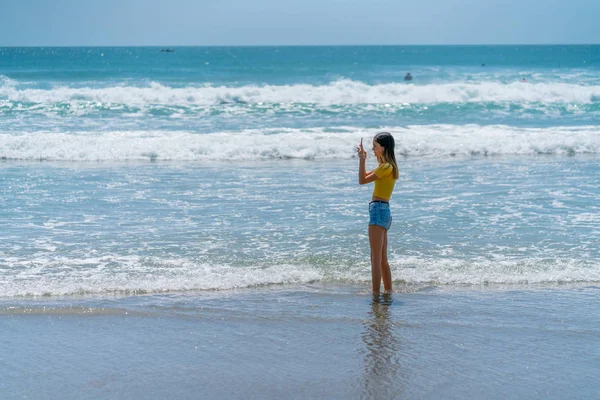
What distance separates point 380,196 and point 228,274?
1967 mm

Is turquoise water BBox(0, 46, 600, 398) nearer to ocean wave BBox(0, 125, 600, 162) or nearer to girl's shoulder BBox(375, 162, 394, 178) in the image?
ocean wave BBox(0, 125, 600, 162)

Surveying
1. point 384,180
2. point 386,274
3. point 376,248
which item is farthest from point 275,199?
point 384,180

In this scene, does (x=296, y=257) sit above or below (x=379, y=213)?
below

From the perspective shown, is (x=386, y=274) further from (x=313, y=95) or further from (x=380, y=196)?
(x=313, y=95)

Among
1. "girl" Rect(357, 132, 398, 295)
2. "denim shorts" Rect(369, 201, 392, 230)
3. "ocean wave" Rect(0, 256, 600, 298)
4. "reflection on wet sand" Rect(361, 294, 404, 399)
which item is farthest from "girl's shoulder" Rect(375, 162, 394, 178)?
"ocean wave" Rect(0, 256, 600, 298)

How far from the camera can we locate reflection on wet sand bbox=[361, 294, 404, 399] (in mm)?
5082

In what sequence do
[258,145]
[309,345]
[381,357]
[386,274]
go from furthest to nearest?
1. [258,145]
2. [386,274]
3. [309,345]
4. [381,357]

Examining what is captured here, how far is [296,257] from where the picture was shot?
28.7 feet

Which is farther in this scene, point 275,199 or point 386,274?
point 275,199

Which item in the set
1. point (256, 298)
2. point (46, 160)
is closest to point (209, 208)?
point (256, 298)

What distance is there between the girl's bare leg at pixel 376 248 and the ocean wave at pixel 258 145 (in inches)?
443

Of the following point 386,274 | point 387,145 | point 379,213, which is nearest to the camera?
point 387,145

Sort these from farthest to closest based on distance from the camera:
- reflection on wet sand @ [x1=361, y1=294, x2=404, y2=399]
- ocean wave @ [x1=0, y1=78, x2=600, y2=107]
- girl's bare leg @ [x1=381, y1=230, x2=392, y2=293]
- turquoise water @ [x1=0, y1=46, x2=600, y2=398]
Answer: ocean wave @ [x1=0, y1=78, x2=600, y2=107]
girl's bare leg @ [x1=381, y1=230, x2=392, y2=293]
turquoise water @ [x1=0, y1=46, x2=600, y2=398]
reflection on wet sand @ [x1=361, y1=294, x2=404, y2=399]

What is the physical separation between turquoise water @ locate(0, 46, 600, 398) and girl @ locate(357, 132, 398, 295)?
0.32 m
